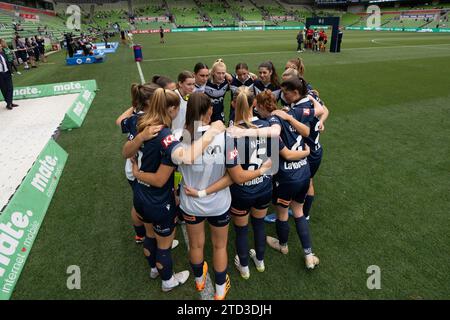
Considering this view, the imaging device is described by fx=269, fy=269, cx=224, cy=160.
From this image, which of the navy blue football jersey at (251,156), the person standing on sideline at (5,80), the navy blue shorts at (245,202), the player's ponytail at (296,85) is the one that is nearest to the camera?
the navy blue football jersey at (251,156)

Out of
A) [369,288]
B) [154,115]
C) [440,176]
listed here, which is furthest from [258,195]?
[440,176]

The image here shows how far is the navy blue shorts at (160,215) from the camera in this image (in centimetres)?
279

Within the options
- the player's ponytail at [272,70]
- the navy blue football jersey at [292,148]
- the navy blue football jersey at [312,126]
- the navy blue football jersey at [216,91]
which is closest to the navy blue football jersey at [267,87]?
the player's ponytail at [272,70]

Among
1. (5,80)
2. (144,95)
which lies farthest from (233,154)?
(5,80)

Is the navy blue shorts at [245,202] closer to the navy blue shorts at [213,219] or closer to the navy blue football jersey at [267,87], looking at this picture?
the navy blue shorts at [213,219]

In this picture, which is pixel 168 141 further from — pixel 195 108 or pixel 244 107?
pixel 244 107

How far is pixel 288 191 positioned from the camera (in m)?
3.32

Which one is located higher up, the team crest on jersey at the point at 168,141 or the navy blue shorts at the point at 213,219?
the team crest on jersey at the point at 168,141

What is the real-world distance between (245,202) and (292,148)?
2.85ft

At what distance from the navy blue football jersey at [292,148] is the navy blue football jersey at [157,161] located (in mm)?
1261

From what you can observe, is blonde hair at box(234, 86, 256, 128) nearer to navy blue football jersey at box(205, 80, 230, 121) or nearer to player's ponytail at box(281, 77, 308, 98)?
player's ponytail at box(281, 77, 308, 98)

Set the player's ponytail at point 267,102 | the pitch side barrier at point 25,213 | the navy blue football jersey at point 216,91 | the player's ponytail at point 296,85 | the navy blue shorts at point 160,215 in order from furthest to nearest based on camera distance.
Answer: the navy blue football jersey at point 216,91 → the pitch side barrier at point 25,213 → the player's ponytail at point 296,85 → the player's ponytail at point 267,102 → the navy blue shorts at point 160,215

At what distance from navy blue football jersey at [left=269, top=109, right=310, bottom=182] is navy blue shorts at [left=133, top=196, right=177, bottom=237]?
1.35 metres

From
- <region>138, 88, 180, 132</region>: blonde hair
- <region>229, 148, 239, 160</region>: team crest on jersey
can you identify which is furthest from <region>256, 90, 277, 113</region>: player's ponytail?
<region>138, 88, 180, 132</region>: blonde hair
